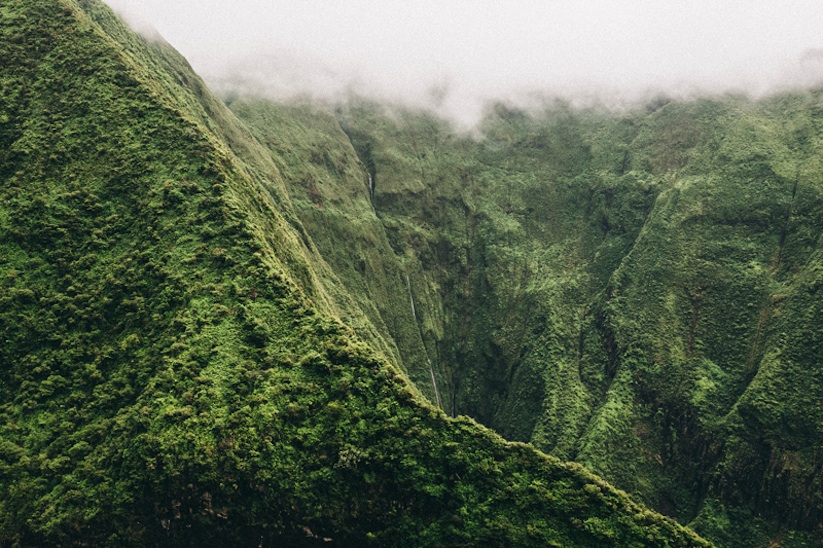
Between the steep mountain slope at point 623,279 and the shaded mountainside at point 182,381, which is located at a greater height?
the steep mountain slope at point 623,279

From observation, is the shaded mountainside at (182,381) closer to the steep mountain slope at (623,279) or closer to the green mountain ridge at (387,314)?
the green mountain ridge at (387,314)

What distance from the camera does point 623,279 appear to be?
139 metres

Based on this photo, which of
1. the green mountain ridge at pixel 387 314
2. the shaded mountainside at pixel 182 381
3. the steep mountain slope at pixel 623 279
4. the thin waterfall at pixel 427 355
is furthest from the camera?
the thin waterfall at pixel 427 355

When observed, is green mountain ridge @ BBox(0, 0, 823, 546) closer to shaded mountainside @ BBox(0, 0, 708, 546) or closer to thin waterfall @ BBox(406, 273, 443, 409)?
shaded mountainside @ BBox(0, 0, 708, 546)

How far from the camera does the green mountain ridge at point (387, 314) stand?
51.2m

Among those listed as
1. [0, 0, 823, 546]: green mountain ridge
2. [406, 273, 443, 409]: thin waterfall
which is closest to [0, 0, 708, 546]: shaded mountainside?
[0, 0, 823, 546]: green mountain ridge

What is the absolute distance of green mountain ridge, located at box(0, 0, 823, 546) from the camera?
168 ft

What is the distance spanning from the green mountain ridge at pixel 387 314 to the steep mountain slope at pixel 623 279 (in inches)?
23.5

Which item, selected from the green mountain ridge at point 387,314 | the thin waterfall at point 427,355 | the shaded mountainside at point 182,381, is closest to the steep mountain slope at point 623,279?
the green mountain ridge at point 387,314

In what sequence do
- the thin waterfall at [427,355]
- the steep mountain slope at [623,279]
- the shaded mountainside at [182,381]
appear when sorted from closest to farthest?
the shaded mountainside at [182,381] < the steep mountain slope at [623,279] < the thin waterfall at [427,355]

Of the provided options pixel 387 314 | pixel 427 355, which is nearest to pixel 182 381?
pixel 387 314

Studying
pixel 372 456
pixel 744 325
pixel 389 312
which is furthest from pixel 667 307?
pixel 372 456

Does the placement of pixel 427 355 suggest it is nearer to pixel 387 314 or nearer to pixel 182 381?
pixel 387 314

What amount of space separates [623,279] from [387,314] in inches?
2233
